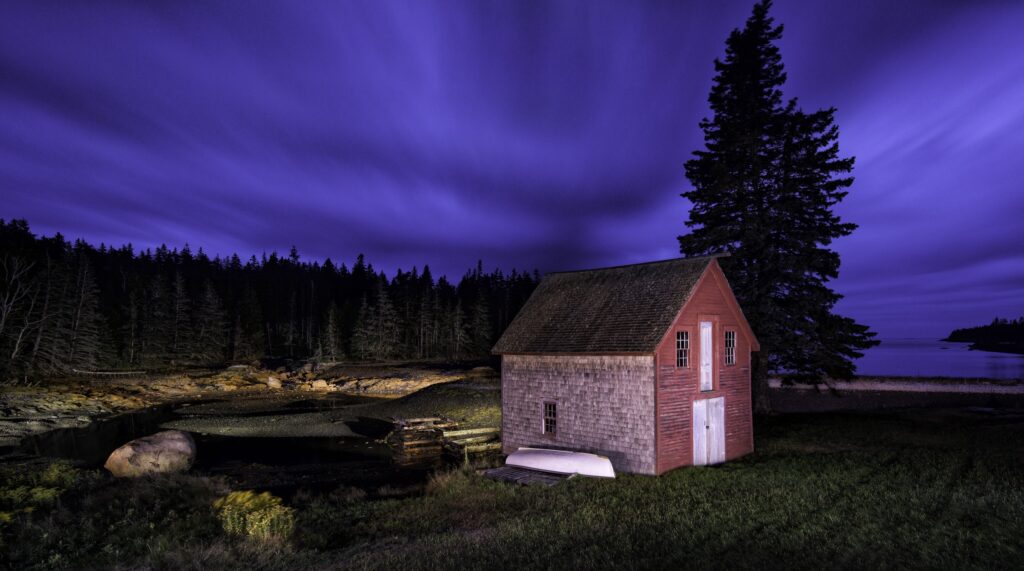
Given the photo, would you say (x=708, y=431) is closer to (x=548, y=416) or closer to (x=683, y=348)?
(x=683, y=348)

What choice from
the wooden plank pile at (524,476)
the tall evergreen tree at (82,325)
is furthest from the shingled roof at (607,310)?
the tall evergreen tree at (82,325)

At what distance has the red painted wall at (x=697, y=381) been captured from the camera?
18.8 meters

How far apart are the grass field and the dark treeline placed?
43726 millimetres

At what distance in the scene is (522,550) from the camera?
1102cm

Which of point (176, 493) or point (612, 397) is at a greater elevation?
point (612, 397)

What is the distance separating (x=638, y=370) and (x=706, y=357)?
3.83m

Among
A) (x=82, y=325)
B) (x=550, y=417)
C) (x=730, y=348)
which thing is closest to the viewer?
(x=550, y=417)

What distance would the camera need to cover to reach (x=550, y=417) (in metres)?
21.4

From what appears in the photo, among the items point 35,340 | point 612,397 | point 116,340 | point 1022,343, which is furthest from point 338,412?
point 1022,343

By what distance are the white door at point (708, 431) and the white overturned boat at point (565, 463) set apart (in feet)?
13.4

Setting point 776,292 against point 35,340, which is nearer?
point 776,292

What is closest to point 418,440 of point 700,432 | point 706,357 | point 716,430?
point 700,432

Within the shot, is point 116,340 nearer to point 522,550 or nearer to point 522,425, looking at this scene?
point 522,425

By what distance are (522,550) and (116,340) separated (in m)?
79.6
